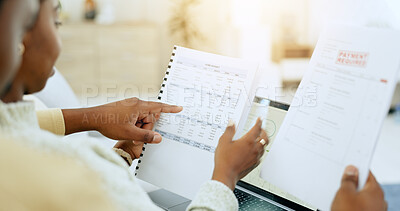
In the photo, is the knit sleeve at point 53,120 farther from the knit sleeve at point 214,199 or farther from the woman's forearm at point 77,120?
the knit sleeve at point 214,199

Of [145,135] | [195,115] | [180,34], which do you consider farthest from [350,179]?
[180,34]

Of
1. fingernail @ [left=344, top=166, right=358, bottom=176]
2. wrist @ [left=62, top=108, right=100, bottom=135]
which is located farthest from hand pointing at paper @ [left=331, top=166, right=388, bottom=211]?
wrist @ [left=62, top=108, right=100, bottom=135]

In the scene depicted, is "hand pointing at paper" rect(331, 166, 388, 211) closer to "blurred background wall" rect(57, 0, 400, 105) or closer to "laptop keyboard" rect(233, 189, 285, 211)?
"laptop keyboard" rect(233, 189, 285, 211)

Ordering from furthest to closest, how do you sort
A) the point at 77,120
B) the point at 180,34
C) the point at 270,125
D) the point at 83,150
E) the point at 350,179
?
the point at 180,34 < the point at 77,120 < the point at 270,125 < the point at 350,179 < the point at 83,150

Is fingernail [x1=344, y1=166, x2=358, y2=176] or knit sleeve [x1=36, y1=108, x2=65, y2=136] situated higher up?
fingernail [x1=344, y1=166, x2=358, y2=176]

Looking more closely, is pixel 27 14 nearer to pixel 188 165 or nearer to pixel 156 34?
pixel 188 165

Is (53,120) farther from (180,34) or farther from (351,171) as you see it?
(180,34)

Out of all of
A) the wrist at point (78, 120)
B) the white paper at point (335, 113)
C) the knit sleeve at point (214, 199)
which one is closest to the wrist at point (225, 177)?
the knit sleeve at point (214, 199)

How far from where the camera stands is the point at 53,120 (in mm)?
1148

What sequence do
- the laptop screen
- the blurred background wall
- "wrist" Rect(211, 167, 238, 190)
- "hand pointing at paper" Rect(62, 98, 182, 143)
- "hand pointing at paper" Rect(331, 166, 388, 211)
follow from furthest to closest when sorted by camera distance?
the blurred background wall, "hand pointing at paper" Rect(62, 98, 182, 143), the laptop screen, "wrist" Rect(211, 167, 238, 190), "hand pointing at paper" Rect(331, 166, 388, 211)

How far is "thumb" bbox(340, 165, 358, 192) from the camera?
0.73 metres

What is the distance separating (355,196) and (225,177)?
251 mm

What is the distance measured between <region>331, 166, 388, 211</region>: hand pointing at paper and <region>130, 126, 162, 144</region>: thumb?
21.2 inches

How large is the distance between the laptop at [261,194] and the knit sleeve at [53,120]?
34 cm
